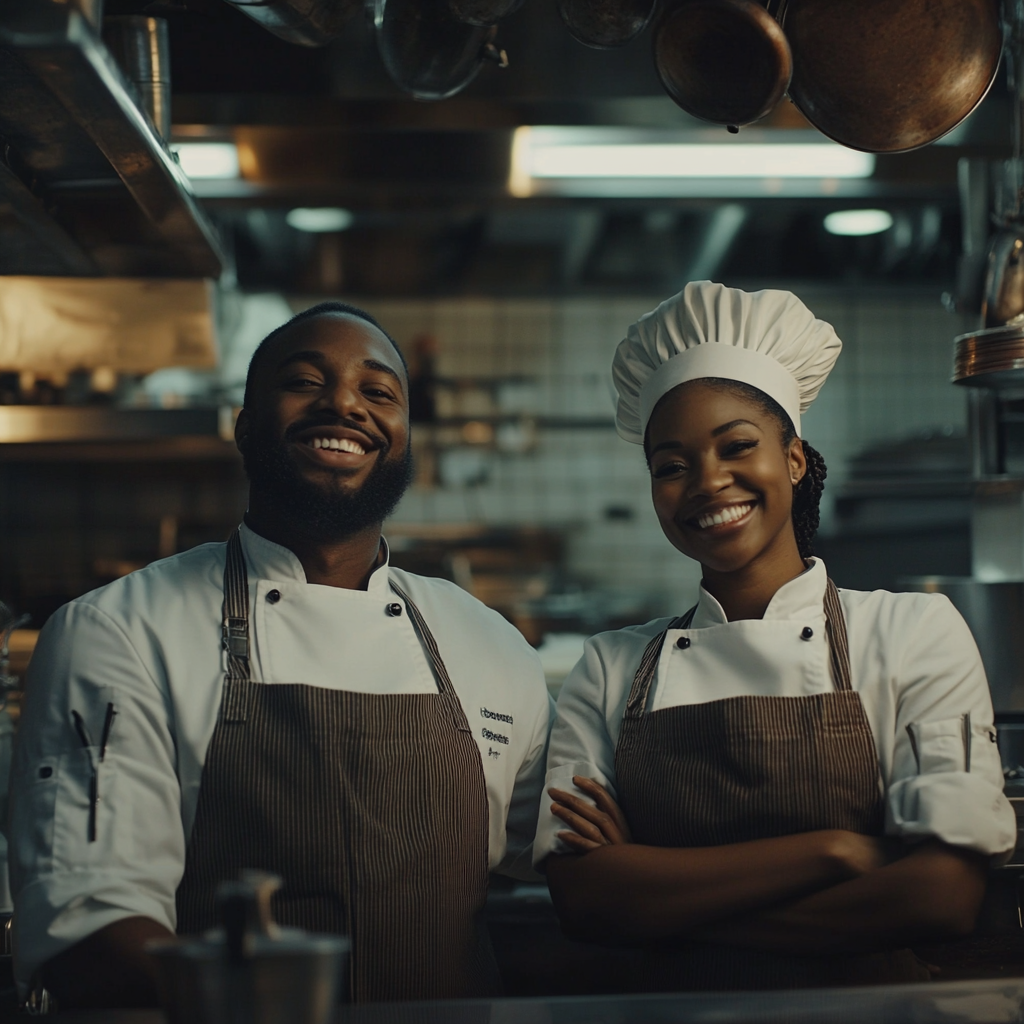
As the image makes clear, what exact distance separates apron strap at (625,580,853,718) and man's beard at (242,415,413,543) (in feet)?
1.39

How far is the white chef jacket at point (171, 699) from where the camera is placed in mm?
1250

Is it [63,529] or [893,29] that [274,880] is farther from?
[63,529]

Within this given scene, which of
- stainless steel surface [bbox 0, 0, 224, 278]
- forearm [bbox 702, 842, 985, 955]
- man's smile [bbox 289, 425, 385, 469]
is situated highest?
stainless steel surface [bbox 0, 0, 224, 278]

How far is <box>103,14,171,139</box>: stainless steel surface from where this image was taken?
1.74 meters

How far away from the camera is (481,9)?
1439mm

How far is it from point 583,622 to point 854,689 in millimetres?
3054

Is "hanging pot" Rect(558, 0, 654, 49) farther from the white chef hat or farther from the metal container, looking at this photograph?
the metal container

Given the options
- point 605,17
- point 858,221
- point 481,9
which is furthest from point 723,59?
point 858,221

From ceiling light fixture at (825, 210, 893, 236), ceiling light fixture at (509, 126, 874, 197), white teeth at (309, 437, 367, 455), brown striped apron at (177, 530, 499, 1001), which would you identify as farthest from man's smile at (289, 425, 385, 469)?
ceiling light fixture at (825, 210, 893, 236)

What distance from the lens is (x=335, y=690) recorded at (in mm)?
1396

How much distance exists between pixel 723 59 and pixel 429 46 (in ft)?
1.49

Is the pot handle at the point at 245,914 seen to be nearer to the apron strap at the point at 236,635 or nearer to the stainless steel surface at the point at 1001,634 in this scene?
the apron strap at the point at 236,635

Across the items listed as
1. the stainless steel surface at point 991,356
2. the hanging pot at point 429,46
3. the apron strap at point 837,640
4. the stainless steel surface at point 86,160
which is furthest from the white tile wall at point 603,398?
the apron strap at point 837,640

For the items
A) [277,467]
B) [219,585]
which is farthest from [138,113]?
[219,585]
